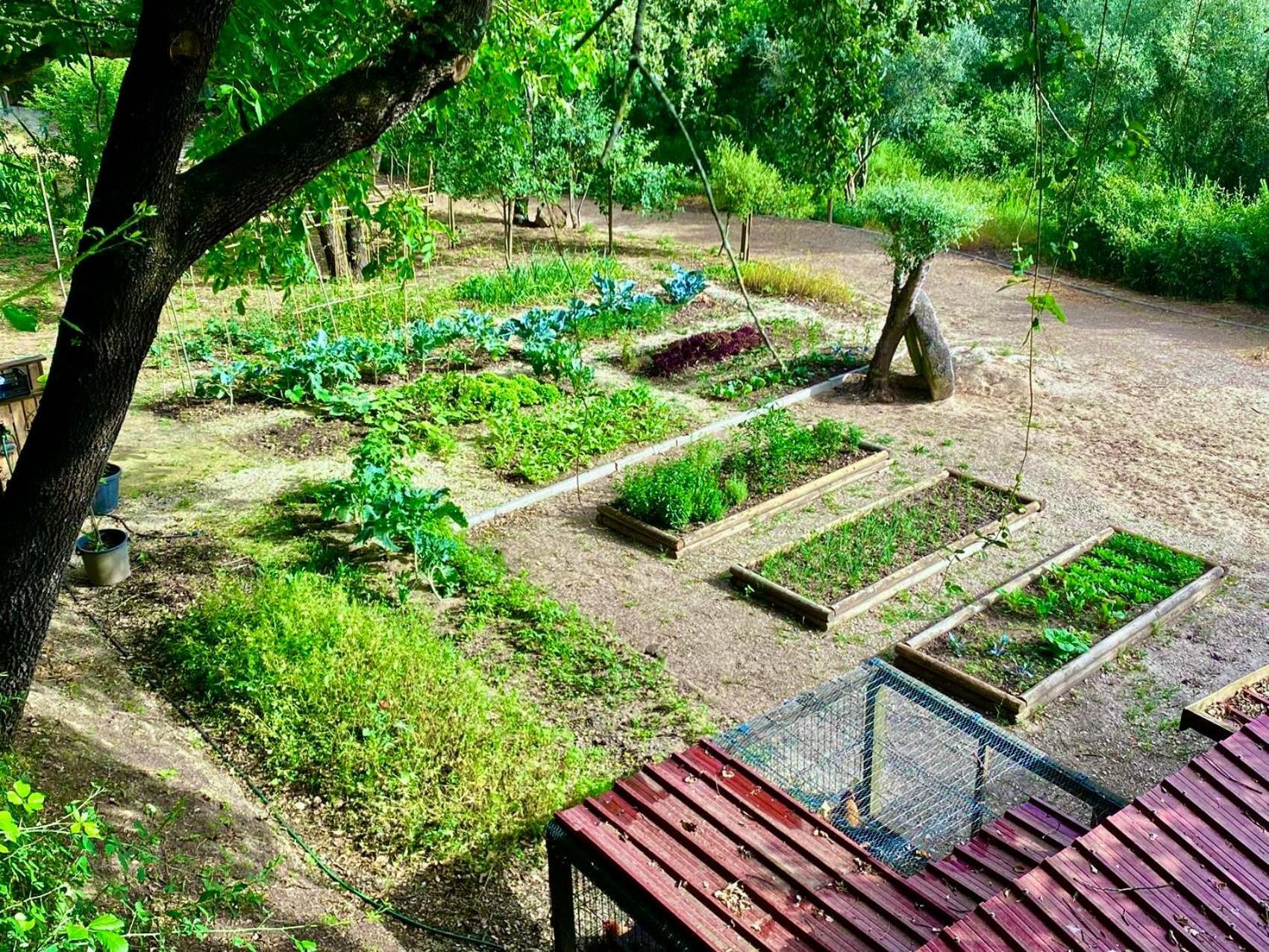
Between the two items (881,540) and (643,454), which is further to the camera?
(643,454)

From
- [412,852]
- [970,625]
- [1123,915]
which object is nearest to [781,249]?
[970,625]

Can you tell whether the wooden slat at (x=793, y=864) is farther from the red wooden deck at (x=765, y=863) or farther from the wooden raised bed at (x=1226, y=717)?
the wooden raised bed at (x=1226, y=717)

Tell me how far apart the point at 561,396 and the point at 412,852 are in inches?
242

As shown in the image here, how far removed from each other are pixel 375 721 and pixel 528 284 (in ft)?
30.6

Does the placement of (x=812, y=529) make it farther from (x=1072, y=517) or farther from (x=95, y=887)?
(x=95, y=887)

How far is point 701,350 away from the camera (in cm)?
1187

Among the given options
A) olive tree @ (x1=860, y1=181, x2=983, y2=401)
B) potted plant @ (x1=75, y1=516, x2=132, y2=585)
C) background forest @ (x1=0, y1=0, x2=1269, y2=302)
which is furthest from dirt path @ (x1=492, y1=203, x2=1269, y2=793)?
potted plant @ (x1=75, y1=516, x2=132, y2=585)

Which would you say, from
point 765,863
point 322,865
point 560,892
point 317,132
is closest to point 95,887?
point 322,865

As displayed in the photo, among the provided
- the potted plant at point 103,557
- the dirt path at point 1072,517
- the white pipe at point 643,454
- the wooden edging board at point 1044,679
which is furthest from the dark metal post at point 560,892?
the potted plant at point 103,557

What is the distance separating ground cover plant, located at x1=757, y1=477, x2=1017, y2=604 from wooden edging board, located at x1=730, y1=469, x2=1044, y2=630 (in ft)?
0.17

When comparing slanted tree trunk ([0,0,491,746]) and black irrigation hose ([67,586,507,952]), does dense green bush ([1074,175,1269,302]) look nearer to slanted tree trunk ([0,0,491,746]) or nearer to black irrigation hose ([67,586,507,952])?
slanted tree trunk ([0,0,491,746])

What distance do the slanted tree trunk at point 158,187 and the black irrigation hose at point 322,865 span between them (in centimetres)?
153

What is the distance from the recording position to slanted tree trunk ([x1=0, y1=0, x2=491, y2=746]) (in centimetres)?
399

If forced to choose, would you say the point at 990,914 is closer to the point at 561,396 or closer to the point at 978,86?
the point at 561,396
